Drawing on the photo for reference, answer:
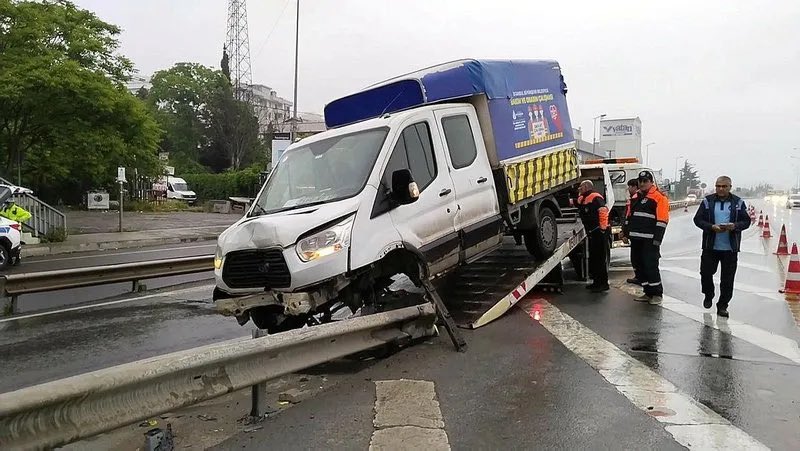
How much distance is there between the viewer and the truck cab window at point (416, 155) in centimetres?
648

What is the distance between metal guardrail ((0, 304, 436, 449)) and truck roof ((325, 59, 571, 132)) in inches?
143

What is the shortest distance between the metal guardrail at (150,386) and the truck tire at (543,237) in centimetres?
419

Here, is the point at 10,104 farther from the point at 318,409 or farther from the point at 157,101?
the point at 157,101

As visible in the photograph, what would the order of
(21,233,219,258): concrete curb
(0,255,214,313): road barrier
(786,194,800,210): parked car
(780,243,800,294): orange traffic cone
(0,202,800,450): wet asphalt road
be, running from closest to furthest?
(0,202,800,450): wet asphalt road
(0,255,214,313): road barrier
(780,243,800,294): orange traffic cone
(21,233,219,258): concrete curb
(786,194,800,210): parked car

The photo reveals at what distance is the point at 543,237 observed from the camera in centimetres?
878

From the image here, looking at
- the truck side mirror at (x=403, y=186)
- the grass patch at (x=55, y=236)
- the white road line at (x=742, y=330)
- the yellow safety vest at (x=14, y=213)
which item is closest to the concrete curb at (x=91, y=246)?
the grass patch at (x=55, y=236)

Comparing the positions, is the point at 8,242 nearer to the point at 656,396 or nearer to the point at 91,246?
the point at 91,246

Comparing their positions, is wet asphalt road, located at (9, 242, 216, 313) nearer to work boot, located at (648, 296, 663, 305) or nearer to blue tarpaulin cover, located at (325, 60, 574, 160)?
blue tarpaulin cover, located at (325, 60, 574, 160)

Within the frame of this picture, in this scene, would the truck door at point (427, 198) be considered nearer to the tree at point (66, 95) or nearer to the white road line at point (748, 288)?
the white road line at point (748, 288)

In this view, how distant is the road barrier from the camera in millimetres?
8805

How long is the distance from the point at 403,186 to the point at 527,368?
6.64 feet

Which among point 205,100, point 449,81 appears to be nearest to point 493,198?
point 449,81

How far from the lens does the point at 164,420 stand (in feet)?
14.7

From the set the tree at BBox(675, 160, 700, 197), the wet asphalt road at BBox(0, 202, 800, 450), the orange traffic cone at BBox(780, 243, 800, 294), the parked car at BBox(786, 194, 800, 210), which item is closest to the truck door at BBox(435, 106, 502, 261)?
the wet asphalt road at BBox(0, 202, 800, 450)
